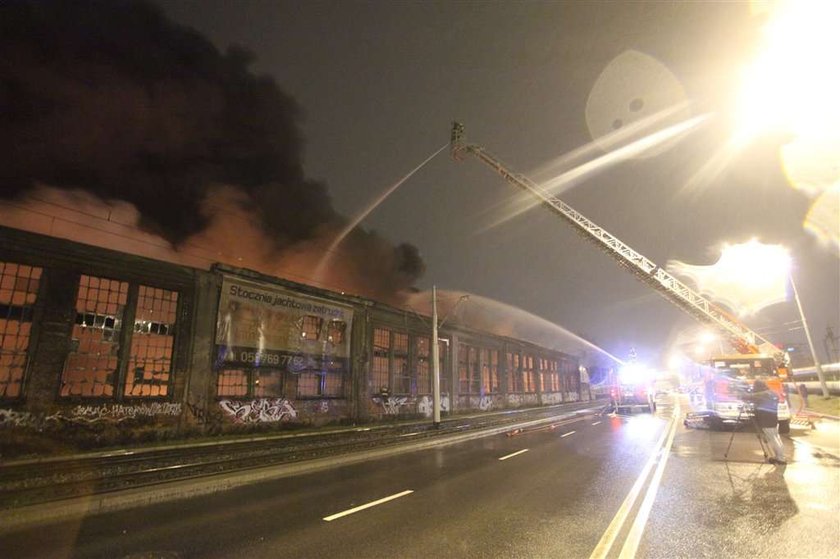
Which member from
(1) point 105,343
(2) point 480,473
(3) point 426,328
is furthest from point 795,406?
(1) point 105,343

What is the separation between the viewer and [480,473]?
10398 mm

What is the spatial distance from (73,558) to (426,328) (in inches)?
1128

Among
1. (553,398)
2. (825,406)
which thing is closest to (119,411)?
(825,406)

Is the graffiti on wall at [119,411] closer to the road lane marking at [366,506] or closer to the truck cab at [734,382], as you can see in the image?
the road lane marking at [366,506]

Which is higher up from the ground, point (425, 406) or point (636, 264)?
point (636, 264)

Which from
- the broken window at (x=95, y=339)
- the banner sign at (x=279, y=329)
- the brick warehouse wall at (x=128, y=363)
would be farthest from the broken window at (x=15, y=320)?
the banner sign at (x=279, y=329)

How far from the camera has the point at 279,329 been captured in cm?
2205

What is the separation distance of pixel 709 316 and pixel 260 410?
25681mm

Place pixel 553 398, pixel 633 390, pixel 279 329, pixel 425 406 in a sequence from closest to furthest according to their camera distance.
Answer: pixel 279 329 < pixel 425 406 < pixel 633 390 < pixel 553 398

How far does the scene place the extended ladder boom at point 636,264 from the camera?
80.3 ft

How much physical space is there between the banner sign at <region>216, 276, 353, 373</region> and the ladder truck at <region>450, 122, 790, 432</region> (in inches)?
612

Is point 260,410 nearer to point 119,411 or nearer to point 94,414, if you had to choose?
point 119,411

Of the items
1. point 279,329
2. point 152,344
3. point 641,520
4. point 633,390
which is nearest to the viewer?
point 641,520

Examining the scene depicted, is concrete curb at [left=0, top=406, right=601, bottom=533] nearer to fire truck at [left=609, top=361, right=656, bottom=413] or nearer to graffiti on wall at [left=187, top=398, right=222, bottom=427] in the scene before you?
graffiti on wall at [left=187, top=398, right=222, bottom=427]
